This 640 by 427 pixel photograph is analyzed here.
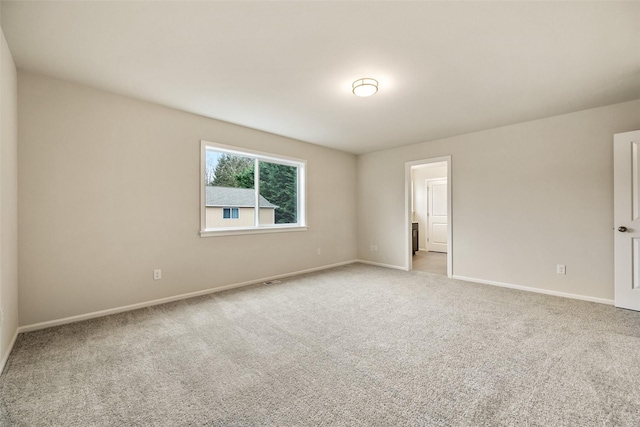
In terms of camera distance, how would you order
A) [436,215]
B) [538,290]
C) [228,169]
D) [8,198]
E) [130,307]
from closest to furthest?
[8,198]
[130,307]
[538,290]
[228,169]
[436,215]

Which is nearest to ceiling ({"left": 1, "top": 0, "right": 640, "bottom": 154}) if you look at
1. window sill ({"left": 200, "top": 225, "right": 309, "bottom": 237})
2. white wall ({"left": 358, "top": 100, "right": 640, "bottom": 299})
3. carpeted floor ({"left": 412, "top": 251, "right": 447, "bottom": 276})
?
white wall ({"left": 358, "top": 100, "right": 640, "bottom": 299})

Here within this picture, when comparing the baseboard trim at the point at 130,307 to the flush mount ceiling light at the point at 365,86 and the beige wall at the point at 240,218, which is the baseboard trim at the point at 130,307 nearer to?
the beige wall at the point at 240,218

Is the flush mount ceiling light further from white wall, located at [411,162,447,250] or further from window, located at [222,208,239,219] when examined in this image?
Result: white wall, located at [411,162,447,250]

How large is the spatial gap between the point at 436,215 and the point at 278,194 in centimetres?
504

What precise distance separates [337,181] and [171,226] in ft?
10.6

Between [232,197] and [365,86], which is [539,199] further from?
[232,197]

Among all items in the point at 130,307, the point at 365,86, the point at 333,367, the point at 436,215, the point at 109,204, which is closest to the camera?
the point at 333,367

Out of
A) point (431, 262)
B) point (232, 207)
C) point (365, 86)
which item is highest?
point (365, 86)

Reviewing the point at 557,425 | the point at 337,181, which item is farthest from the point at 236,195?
the point at 557,425

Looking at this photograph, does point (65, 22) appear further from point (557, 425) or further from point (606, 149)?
point (606, 149)

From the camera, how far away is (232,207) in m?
4.12

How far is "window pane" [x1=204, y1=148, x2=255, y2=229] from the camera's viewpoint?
387 cm

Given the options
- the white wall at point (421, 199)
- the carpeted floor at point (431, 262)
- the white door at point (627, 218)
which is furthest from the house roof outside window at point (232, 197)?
the white wall at point (421, 199)

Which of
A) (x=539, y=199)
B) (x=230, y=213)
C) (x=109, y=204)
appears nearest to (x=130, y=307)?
(x=109, y=204)
